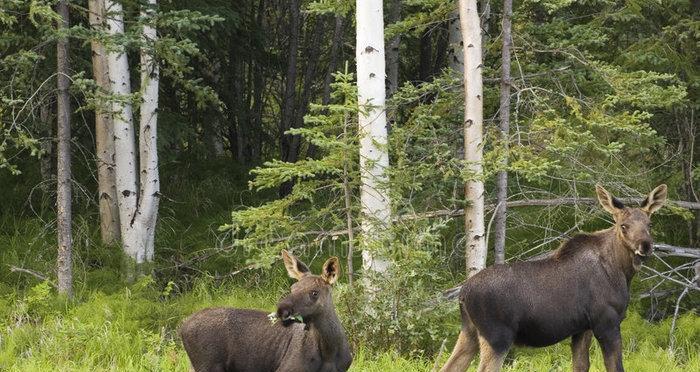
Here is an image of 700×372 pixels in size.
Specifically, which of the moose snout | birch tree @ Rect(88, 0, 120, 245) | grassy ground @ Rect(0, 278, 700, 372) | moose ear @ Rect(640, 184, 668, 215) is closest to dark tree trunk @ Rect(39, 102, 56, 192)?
birch tree @ Rect(88, 0, 120, 245)

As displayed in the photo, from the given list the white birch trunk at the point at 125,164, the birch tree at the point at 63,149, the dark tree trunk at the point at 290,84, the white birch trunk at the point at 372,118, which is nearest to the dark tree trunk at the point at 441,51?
the dark tree trunk at the point at 290,84

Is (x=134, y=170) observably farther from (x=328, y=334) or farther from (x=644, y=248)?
(x=644, y=248)

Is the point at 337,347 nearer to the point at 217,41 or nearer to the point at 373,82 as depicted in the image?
the point at 373,82

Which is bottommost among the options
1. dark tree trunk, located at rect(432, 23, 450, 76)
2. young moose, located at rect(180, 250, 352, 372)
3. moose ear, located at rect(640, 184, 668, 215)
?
young moose, located at rect(180, 250, 352, 372)

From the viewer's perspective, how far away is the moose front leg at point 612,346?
9.62 m

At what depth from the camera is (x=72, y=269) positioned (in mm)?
15953

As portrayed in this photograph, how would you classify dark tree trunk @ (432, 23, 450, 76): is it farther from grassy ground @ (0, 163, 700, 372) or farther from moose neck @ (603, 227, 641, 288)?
moose neck @ (603, 227, 641, 288)

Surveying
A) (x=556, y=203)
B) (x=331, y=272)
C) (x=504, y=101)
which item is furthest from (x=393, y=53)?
(x=331, y=272)

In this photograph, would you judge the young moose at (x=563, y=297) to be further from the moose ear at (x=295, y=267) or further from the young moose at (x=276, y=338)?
the moose ear at (x=295, y=267)

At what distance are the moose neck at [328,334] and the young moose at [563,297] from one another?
47.1 inches

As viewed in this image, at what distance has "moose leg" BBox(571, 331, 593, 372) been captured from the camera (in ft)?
32.0

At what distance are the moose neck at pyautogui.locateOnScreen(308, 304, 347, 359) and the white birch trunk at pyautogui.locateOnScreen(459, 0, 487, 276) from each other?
15.0ft

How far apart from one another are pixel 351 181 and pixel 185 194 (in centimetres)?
787

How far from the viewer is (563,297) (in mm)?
9625
